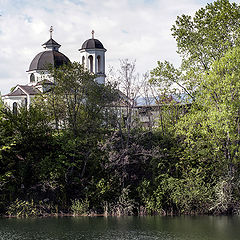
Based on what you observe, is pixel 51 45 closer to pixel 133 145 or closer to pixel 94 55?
pixel 94 55

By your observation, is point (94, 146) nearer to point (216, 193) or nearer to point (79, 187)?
point (79, 187)

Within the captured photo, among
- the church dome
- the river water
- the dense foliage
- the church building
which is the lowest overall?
the river water

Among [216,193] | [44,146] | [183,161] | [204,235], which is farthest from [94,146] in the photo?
[204,235]

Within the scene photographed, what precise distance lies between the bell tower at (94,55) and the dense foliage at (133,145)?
30.2 meters

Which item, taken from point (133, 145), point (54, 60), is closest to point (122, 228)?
point (133, 145)

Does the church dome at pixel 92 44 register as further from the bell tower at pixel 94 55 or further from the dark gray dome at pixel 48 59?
the dark gray dome at pixel 48 59

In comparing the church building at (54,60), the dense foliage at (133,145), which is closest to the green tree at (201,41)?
the dense foliage at (133,145)

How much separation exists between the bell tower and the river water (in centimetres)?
3875

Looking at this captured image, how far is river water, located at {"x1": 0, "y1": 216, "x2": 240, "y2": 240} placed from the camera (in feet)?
78.7

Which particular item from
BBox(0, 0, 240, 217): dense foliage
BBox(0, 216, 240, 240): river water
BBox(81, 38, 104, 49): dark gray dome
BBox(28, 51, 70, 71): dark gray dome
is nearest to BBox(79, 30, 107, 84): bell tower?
BBox(81, 38, 104, 49): dark gray dome

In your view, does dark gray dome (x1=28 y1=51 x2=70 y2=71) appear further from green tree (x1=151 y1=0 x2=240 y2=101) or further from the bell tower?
green tree (x1=151 y1=0 x2=240 y2=101)

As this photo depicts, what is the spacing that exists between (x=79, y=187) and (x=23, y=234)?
30.3 ft

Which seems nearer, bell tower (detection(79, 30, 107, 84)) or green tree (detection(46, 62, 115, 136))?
green tree (detection(46, 62, 115, 136))

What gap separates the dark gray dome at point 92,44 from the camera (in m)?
66.4
